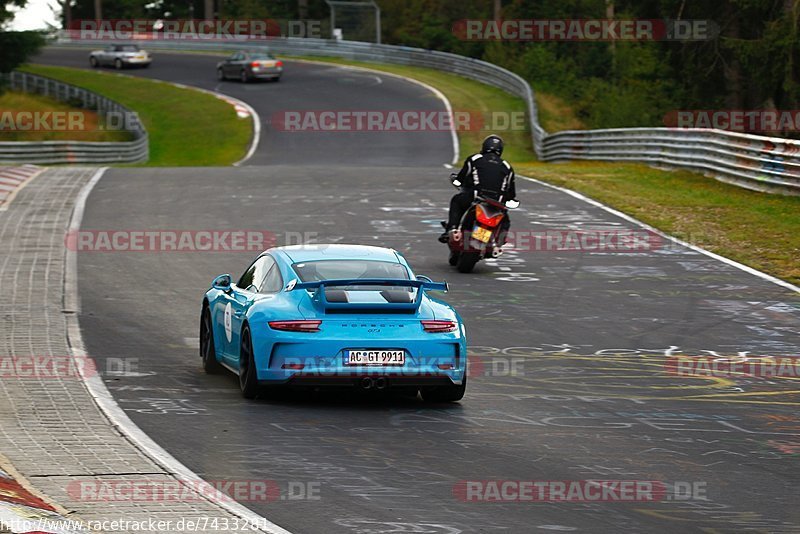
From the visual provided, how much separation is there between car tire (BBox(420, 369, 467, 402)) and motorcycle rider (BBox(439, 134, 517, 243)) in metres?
7.77

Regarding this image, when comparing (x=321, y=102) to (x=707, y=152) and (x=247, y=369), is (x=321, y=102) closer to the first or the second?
(x=707, y=152)

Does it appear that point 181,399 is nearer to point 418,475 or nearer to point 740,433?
point 418,475

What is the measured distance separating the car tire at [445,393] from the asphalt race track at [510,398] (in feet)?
0.40

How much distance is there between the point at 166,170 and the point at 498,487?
81.7 ft

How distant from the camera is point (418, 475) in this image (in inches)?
334

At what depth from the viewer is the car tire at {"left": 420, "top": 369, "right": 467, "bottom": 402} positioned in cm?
1092

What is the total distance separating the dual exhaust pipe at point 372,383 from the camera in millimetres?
10461

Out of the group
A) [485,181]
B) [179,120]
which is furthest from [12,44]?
[485,181]

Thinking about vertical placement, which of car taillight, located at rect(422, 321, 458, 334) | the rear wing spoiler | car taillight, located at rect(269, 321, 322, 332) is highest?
the rear wing spoiler

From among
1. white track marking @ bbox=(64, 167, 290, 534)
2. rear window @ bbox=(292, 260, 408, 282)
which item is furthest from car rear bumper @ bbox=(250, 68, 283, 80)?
rear window @ bbox=(292, 260, 408, 282)

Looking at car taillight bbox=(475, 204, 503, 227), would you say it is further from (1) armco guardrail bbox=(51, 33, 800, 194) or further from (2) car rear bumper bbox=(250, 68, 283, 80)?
(2) car rear bumper bbox=(250, 68, 283, 80)

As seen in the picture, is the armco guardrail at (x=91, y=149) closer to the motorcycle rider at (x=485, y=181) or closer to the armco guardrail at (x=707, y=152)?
the armco guardrail at (x=707, y=152)

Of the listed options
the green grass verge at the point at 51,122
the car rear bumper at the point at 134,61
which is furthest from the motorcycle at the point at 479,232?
the car rear bumper at the point at 134,61

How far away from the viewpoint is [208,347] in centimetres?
1242
